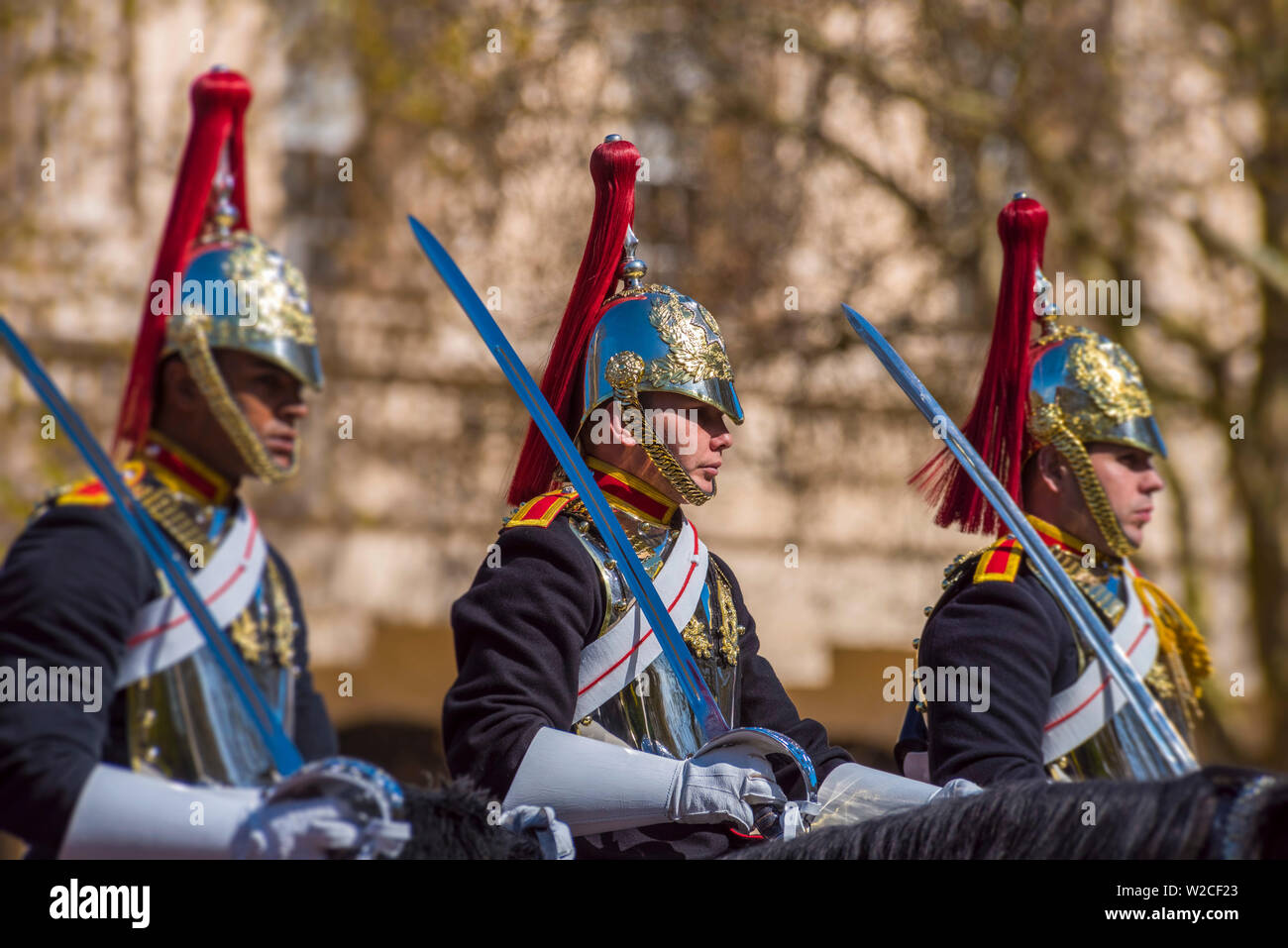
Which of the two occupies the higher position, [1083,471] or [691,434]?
[691,434]

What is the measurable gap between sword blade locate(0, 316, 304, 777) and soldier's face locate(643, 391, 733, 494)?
3.12 feet

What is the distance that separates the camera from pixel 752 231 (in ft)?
37.2

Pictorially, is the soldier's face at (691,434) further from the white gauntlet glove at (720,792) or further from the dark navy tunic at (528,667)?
the white gauntlet glove at (720,792)

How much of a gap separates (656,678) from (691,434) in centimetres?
50

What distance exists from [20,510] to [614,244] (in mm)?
6380

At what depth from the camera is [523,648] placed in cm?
380

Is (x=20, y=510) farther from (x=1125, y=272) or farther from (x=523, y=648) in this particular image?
(x=523, y=648)

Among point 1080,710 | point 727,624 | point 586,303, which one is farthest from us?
point 1080,710

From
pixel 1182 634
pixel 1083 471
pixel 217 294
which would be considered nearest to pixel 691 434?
pixel 1083 471

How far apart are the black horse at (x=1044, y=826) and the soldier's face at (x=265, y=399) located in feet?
6.26

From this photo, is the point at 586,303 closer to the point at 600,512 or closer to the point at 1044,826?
the point at 600,512

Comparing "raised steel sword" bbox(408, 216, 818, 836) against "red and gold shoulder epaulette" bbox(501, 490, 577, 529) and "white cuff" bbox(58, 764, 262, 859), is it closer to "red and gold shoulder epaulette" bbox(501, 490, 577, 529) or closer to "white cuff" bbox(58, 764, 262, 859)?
"red and gold shoulder epaulette" bbox(501, 490, 577, 529)

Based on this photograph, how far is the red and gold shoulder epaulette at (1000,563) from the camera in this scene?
15.4ft

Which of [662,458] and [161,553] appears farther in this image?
[662,458]
